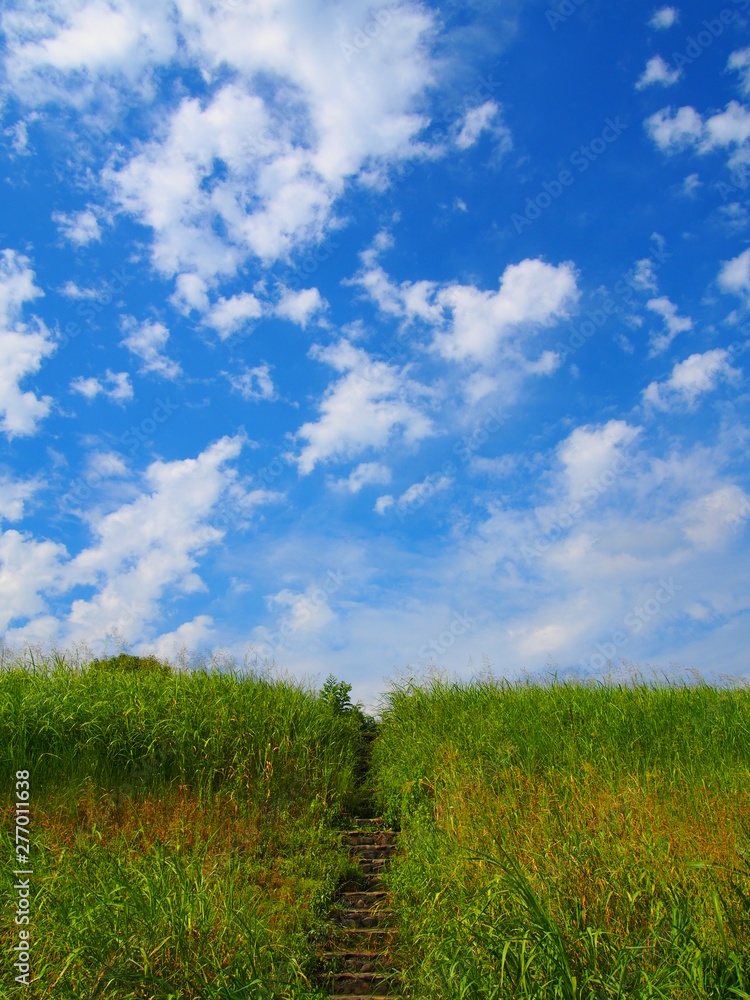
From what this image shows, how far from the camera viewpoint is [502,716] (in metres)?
12.7

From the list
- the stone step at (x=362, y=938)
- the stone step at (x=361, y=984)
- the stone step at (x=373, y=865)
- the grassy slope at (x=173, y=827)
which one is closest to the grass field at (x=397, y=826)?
the grassy slope at (x=173, y=827)

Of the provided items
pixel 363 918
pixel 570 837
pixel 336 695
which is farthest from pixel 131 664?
pixel 570 837

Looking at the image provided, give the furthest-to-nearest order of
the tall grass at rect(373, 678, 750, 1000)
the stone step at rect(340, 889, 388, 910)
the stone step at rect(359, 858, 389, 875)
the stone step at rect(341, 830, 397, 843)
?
the stone step at rect(341, 830, 397, 843) < the stone step at rect(359, 858, 389, 875) < the stone step at rect(340, 889, 388, 910) < the tall grass at rect(373, 678, 750, 1000)

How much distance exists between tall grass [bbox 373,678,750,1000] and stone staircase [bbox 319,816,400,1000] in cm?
30

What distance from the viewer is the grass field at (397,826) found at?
218 inches

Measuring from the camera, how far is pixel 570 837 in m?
7.08

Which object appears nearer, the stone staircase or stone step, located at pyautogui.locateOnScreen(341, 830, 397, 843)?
the stone staircase

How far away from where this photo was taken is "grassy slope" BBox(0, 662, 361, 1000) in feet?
19.4

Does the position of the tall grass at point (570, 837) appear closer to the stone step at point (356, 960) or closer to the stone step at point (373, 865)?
the stone step at point (356, 960)

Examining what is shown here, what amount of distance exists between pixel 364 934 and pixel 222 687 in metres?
6.14

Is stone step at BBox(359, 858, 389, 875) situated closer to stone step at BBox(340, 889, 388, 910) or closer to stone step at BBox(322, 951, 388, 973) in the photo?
stone step at BBox(340, 889, 388, 910)

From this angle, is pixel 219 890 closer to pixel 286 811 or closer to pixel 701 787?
pixel 286 811

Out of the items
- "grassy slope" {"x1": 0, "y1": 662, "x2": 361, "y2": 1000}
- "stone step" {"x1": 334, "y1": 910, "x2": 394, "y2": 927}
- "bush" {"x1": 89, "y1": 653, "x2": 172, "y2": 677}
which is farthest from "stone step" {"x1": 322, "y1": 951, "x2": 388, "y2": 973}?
"bush" {"x1": 89, "y1": 653, "x2": 172, "y2": 677}

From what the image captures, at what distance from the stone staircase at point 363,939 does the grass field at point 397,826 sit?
0.25 meters
